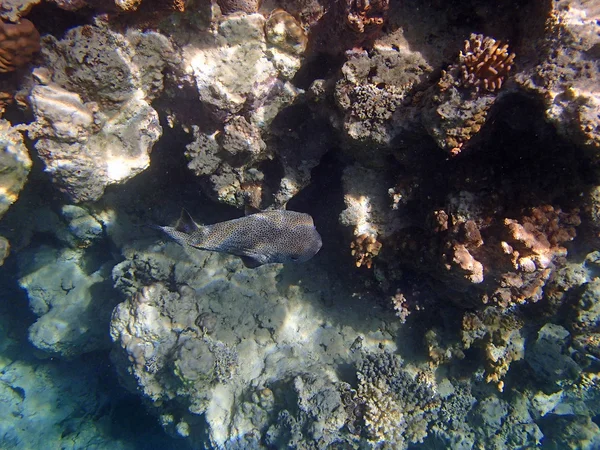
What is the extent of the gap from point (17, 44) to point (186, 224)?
2.73 metres

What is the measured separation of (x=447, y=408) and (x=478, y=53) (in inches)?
262

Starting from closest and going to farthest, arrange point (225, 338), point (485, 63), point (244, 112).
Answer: point (485, 63)
point (244, 112)
point (225, 338)

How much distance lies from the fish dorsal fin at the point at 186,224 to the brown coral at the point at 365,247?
2410 mm

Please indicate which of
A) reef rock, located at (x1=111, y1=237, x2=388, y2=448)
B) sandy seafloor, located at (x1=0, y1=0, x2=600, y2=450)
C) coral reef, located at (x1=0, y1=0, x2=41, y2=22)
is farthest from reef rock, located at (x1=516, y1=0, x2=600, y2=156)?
coral reef, located at (x1=0, y1=0, x2=41, y2=22)

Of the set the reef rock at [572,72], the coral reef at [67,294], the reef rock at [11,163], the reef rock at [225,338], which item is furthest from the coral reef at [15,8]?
the reef rock at [572,72]

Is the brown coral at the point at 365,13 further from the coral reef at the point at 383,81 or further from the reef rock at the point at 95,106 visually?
the reef rock at the point at 95,106

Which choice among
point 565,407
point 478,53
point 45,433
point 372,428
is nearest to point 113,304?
point 45,433

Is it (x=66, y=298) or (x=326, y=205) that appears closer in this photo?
(x=326, y=205)

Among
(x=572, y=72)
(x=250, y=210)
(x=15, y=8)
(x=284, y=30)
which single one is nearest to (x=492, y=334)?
(x=572, y=72)

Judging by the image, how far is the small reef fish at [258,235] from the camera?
199 inches

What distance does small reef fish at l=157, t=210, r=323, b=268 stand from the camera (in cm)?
505

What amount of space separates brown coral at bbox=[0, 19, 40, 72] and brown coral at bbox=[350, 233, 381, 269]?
452 cm

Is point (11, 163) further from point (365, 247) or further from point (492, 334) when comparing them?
point (492, 334)

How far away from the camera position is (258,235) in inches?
198
